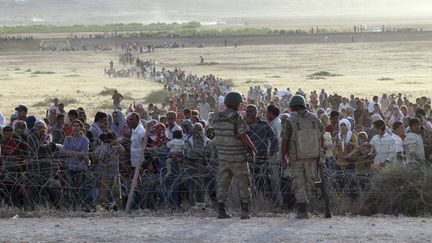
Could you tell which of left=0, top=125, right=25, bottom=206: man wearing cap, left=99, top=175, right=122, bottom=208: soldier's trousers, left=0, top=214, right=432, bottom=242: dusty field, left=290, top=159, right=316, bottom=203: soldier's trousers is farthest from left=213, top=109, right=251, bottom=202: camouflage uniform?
left=0, top=125, right=25, bottom=206: man wearing cap

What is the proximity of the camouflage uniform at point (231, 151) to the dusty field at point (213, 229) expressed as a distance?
44 centimetres

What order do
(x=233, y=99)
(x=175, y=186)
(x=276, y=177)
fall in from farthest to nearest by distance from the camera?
(x=175, y=186), (x=276, y=177), (x=233, y=99)

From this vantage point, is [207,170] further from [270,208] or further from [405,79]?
[405,79]

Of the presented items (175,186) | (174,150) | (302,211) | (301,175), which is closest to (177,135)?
(174,150)

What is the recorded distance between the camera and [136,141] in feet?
44.1

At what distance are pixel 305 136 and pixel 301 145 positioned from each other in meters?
0.12

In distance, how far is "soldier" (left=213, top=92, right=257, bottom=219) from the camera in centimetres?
1143

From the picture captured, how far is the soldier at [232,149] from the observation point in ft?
37.5

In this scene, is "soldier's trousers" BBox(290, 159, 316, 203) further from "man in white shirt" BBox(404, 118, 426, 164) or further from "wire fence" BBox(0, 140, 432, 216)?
"man in white shirt" BBox(404, 118, 426, 164)

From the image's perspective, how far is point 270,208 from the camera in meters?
12.4

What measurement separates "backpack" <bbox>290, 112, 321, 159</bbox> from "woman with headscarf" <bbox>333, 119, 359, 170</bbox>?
4.62ft

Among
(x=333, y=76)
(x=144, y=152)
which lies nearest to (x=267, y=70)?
(x=333, y=76)

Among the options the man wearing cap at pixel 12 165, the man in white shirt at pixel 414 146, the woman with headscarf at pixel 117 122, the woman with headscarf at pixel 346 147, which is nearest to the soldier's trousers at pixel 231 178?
the woman with headscarf at pixel 346 147

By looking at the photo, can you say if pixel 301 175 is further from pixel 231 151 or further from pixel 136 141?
pixel 136 141
